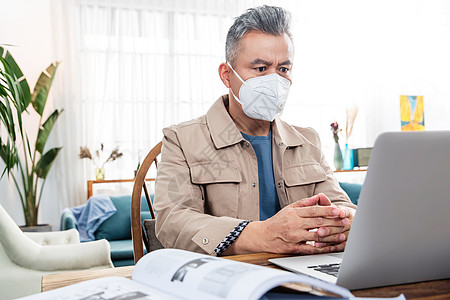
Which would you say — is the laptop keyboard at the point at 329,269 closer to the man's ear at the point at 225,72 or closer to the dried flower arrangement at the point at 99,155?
the man's ear at the point at 225,72

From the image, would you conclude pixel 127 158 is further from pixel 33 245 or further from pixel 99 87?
pixel 33 245

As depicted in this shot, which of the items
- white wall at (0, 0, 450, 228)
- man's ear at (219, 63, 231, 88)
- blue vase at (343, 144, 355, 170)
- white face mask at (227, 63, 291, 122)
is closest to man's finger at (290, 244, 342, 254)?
white face mask at (227, 63, 291, 122)

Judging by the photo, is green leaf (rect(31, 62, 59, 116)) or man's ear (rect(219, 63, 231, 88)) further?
green leaf (rect(31, 62, 59, 116))

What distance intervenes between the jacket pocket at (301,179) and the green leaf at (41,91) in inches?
123

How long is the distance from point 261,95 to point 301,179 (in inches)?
11.1

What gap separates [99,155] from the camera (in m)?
4.29

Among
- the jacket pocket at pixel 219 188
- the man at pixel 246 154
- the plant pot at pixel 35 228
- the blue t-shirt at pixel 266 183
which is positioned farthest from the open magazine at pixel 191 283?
the plant pot at pixel 35 228

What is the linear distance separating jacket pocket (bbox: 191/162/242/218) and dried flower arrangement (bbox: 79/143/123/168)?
315 centimetres

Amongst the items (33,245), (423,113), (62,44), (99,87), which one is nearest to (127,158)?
(99,87)

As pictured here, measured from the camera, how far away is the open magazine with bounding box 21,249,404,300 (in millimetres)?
402

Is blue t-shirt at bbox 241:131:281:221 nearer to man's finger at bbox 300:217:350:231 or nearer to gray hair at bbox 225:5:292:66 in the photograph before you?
gray hair at bbox 225:5:292:66

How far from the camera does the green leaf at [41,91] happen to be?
152 inches

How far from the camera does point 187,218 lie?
100 centimetres

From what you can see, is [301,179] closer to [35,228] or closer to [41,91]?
[35,228]
